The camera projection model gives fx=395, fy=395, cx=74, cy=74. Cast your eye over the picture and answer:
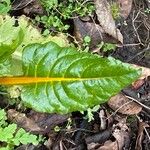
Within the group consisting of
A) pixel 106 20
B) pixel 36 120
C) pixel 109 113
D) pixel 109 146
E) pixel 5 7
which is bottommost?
pixel 109 146

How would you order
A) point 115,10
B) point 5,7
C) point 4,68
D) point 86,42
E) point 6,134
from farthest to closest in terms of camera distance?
1. point 115,10
2. point 86,42
3. point 5,7
4. point 6,134
5. point 4,68

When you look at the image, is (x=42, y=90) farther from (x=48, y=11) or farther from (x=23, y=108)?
(x=48, y=11)

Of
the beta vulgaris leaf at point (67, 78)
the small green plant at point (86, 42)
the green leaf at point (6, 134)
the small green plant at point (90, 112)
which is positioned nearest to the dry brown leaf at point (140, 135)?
the small green plant at point (90, 112)

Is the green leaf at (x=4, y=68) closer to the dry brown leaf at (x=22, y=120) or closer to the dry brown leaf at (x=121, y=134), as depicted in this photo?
the dry brown leaf at (x=22, y=120)

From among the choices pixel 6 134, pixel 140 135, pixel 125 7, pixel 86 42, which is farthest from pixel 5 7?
pixel 140 135

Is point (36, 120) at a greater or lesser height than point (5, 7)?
lesser

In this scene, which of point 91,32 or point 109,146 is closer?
point 109,146

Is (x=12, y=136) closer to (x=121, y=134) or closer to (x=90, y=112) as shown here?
(x=90, y=112)
